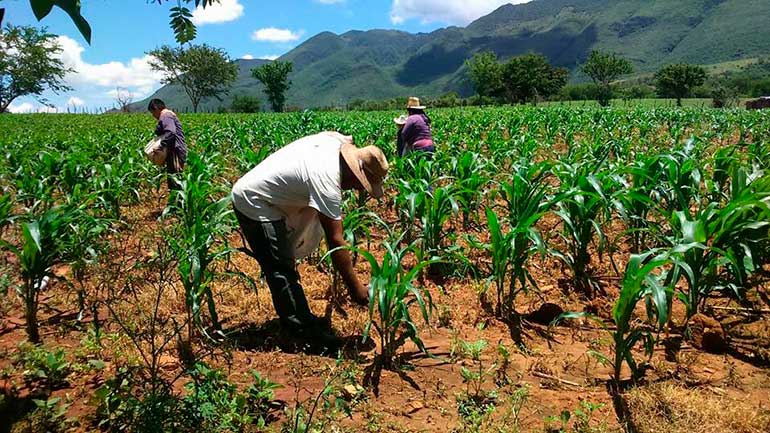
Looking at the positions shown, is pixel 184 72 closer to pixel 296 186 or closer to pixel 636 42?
pixel 296 186

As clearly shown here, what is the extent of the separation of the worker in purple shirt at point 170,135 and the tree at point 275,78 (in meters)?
55.5

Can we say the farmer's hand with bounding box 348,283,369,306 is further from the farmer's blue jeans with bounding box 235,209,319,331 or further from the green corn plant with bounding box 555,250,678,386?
the green corn plant with bounding box 555,250,678,386

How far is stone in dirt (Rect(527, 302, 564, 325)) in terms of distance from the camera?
117 inches

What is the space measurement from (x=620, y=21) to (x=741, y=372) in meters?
213

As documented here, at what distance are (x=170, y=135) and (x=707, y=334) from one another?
18.1 feet

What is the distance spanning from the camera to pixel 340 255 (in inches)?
98.6

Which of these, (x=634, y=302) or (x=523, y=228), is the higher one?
(x=523, y=228)

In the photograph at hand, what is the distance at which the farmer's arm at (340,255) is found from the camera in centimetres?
245

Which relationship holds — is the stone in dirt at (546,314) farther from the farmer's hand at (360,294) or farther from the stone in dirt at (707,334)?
the farmer's hand at (360,294)

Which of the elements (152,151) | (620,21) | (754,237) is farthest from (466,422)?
(620,21)

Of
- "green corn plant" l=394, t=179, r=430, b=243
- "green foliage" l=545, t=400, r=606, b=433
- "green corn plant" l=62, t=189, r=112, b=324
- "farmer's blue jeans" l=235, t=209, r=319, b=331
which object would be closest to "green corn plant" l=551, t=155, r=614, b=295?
"green corn plant" l=394, t=179, r=430, b=243

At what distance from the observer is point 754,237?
280cm

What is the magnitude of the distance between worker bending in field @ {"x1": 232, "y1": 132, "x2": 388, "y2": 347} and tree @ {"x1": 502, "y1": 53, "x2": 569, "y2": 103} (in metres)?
55.4

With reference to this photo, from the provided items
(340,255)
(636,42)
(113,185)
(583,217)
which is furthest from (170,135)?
(636,42)
